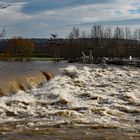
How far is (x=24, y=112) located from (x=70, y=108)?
74.9 inches

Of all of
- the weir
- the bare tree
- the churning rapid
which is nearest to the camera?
the churning rapid

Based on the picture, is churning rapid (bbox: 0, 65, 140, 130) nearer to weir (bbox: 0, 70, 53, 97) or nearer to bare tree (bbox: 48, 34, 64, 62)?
weir (bbox: 0, 70, 53, 97)

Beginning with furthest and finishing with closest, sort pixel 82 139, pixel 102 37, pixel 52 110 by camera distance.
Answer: pixel 102 37
pixel 52 110
pixel 82 139

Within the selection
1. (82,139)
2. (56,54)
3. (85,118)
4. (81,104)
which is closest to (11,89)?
(81,104)

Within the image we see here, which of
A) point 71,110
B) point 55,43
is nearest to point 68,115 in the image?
point 71,110

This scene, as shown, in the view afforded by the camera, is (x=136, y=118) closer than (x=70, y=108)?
Yes

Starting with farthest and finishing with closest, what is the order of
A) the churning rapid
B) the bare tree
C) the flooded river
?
the bare tree
the churning rapid
the flooded river

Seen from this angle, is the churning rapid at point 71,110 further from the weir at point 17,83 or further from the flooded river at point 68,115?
the weir at point 17,83

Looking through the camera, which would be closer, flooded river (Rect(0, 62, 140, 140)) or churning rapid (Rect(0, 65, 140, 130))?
flooded river (Rect(0, 62, 140, 140))

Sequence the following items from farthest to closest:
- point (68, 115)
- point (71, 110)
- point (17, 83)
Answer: point (17, 83), point (71, 110), point (68, 115)

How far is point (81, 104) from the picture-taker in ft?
55.3

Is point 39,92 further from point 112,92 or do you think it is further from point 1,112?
point 1,112

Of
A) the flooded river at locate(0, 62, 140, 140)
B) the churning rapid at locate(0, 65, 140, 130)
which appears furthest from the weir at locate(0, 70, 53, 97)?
the churning rapid at locate(0, 65, 140, 130)

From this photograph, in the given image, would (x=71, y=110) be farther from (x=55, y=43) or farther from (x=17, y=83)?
(x=55, y=43)
